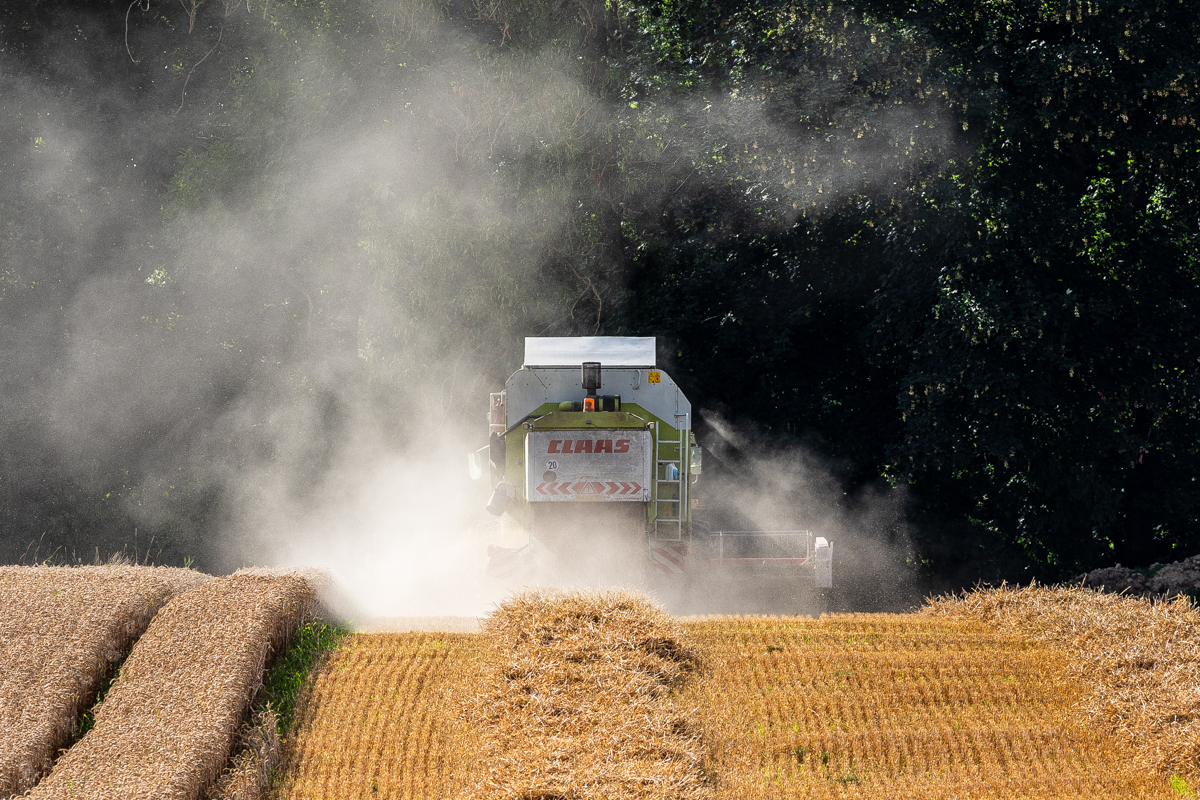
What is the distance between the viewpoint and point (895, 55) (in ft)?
32.5

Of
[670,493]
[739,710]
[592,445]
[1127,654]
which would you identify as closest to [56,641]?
[739,710]

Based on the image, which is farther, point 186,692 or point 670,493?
point 670,493

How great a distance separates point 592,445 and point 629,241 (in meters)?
5.83

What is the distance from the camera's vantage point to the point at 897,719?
5.35m

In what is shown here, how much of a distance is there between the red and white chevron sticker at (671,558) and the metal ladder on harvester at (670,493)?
8 centimetres

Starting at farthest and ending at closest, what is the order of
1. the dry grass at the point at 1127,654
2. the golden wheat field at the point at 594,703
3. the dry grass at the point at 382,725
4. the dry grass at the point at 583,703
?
the dry grass at the point at 1127,654
the dry grass at the point at 382,725
the golden wheat field at the point at 594,703
the dry grass at the point at 583,703

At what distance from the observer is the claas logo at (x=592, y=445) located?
7.88 meters

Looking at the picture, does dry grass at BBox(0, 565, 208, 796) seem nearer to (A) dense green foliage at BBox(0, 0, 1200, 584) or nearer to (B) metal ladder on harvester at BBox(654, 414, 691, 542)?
(B) metal ladder on harvester at BBox(654, 414, 691, 542)

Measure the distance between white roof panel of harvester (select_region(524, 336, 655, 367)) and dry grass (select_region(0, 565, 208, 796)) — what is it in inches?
137

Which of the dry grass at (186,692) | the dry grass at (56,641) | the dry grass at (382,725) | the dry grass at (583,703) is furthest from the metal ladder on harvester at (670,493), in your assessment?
the dry grass at (56,641)

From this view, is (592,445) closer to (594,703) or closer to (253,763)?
(594,703)

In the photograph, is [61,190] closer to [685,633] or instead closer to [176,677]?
[176,677]

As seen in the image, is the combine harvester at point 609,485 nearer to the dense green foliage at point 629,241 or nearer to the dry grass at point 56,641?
the dry grass at point 56,641

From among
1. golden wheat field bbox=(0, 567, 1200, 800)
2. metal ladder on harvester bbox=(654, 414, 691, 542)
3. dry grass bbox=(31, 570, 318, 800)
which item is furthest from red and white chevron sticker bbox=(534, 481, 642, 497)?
dry grass bbox=(31, 570, 318, 800)
